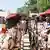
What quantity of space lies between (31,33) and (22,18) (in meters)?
0.17

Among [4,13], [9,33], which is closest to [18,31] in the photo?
[9,33]

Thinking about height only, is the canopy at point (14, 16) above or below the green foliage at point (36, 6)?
below

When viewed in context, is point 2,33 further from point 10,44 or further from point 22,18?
point 22,18

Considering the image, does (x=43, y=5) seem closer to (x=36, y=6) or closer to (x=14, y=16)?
(x=36, y=6)

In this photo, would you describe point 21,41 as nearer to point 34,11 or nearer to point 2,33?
point 2,33

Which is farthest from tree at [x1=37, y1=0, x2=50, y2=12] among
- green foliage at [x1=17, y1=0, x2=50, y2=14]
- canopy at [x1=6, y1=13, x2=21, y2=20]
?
canopy at [x1=6, y1=13, x2=21, y2=20]

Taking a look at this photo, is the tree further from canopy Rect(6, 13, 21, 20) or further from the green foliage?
canopy Rect(6, 13, 21, 20)

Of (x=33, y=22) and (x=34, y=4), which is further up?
(x=34, y=4)

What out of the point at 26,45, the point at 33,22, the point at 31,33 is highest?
the point at 33,22

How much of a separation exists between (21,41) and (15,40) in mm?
63

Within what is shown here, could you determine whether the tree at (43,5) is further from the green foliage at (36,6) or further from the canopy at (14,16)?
the canopy at (14,16)

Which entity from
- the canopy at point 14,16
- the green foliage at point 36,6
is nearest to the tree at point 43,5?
the green foliage at point 36,6

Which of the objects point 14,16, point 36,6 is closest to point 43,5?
point 36,6

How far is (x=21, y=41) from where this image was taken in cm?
149
